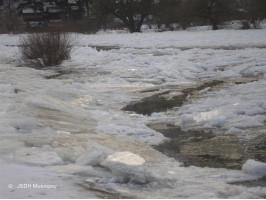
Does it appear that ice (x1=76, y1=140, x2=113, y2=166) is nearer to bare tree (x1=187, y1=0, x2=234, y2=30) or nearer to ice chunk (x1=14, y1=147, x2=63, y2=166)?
ice chunk (x1=14, y1=147, x2=63, y2=166)

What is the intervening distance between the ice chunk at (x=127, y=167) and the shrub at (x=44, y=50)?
871 cm

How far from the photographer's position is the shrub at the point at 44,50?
11.3m

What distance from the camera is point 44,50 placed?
11500mm

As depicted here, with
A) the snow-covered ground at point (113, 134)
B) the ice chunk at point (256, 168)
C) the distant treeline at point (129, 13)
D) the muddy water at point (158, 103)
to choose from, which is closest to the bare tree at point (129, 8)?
the distant treeline at point (129, 13)

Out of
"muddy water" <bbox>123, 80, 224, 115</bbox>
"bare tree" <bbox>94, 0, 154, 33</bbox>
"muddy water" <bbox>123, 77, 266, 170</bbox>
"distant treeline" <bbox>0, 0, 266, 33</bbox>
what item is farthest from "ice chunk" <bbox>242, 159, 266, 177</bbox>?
"bare tree" <bbox>94, 0, 154, 33</bbox>

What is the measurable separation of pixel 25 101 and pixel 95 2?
28404 millimetres

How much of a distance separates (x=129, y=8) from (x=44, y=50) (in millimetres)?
20886

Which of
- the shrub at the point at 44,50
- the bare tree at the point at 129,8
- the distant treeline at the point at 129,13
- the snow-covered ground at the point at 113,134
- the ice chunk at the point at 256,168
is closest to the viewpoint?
the snow-covered ground at the point at 113,134

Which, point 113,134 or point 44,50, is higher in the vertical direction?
point 44,50

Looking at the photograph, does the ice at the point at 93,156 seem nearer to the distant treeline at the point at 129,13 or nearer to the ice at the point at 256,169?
the ice at the point at 256,169

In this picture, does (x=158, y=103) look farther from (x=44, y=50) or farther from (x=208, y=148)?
(x=44, y=50)

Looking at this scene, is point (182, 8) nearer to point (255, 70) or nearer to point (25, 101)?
point (255, 70)

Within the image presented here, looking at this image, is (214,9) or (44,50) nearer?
(44,50)

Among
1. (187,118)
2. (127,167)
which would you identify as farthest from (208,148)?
(127,167)
